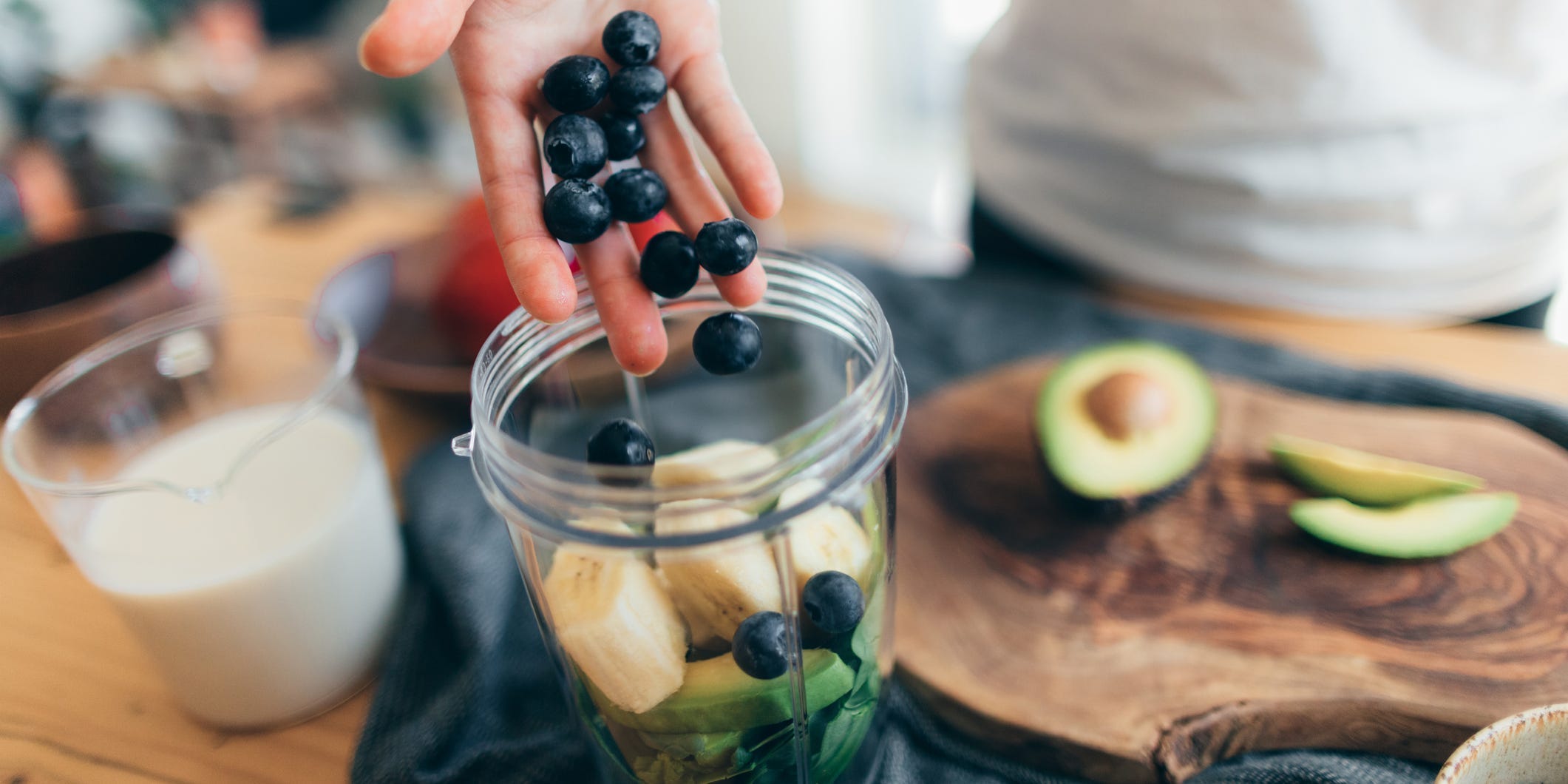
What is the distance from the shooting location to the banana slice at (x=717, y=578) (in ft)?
1.52

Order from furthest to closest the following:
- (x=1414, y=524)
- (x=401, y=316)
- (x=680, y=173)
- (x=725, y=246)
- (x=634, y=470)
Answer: (x=401, y=316) → (x=1414, y=524) → (x=680, y=173) → (x=725, y=246) → (x=634, y=470)

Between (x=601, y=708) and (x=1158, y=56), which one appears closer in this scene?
(x=601, y=708)

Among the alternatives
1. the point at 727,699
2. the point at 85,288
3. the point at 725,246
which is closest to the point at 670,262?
the point at 725,246

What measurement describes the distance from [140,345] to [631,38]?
516 millimetres

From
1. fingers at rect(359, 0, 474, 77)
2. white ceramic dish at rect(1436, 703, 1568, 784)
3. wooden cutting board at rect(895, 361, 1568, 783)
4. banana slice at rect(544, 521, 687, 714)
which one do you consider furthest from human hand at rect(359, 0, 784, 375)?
white ceramic dish at rect(1436, 703, 1568, 784)

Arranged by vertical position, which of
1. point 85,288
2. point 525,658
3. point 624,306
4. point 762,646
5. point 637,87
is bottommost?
point 525,658

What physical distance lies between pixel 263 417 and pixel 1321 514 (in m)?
0.90

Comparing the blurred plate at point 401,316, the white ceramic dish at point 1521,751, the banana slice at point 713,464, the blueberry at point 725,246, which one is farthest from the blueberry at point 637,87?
the white ceramic dish at point 1521,751

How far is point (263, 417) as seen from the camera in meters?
0.77

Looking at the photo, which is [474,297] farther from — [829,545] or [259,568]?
[829,545]

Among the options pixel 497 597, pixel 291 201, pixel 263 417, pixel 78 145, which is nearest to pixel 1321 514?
pixel 497 597

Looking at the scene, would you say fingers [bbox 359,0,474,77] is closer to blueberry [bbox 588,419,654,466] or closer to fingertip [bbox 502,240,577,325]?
fingertip [bbox 502,240,577,325]

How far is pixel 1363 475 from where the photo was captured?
2.57 ft

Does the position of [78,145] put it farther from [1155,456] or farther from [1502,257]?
[1502,257]
